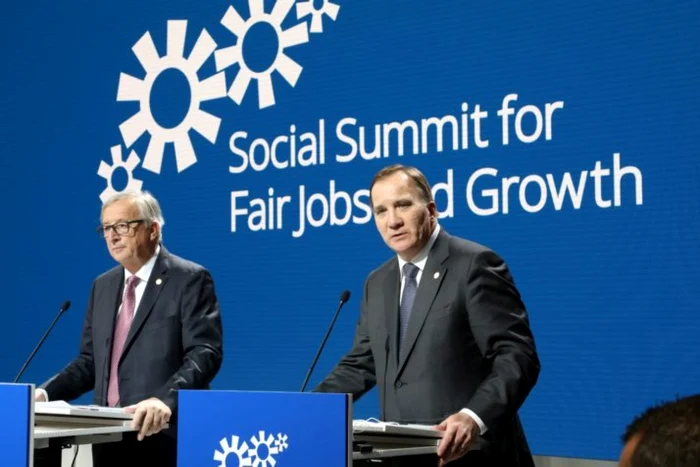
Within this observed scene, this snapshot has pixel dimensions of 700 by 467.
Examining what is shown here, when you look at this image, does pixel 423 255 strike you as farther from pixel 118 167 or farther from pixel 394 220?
pixel 118 167

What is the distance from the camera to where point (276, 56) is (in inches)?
216

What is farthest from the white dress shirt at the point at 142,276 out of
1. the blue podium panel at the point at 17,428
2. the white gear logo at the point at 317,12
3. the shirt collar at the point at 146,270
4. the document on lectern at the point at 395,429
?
the white gear logo at the point at 317,12

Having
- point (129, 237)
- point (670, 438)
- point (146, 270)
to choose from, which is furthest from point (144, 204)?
point (670, 438)

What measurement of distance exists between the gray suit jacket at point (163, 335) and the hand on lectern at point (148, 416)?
348mm

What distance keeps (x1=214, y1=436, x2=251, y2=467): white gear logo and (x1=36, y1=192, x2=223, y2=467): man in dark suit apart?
0.86 metres

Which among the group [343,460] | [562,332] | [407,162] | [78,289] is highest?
[407,162]

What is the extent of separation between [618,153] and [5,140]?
404 centimetres

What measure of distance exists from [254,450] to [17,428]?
767 millimetres

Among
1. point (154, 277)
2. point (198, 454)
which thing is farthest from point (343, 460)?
point (154, 277)

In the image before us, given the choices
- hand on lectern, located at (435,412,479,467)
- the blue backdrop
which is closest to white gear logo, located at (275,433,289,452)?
hand on lectern, located at (435,412,479,467)

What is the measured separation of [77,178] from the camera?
20.5 ft

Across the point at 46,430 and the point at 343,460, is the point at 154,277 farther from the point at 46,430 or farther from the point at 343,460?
the point at 343,460

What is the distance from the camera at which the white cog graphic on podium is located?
5730 mm

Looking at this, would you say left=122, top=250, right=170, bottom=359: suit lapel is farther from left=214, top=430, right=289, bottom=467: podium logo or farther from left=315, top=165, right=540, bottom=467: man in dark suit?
left=214, top=430, right=289, bottom=467: podium logo
